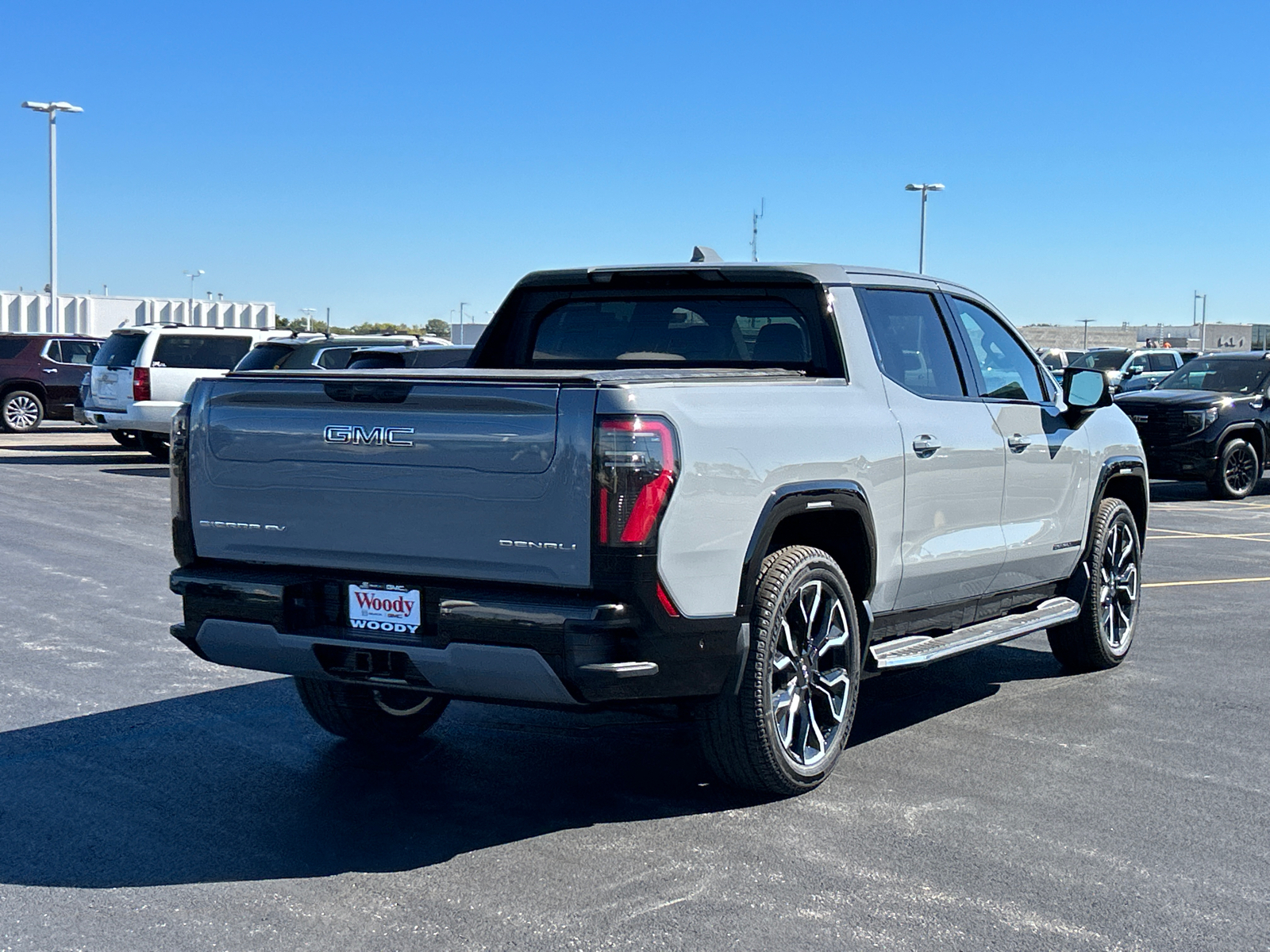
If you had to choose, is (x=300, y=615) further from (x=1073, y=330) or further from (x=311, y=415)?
(x=1073, y=330)

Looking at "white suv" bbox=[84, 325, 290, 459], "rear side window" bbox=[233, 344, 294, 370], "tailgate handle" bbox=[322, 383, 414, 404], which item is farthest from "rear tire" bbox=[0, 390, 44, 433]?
"tailgate handle" bbox=[322, 383, 414, 404]

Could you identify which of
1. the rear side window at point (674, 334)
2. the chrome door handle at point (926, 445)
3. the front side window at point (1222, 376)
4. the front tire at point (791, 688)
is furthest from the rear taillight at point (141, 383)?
the front tire at point (791, 688)

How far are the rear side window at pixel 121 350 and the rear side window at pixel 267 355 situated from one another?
3.17m

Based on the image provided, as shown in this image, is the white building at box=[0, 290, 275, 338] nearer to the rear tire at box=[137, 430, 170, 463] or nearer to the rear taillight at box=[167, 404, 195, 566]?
the rear tire at box=[137, 430, 170, 463]

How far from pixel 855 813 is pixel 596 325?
2.53 m

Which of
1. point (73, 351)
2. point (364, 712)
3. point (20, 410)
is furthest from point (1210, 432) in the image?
point (20, 410)

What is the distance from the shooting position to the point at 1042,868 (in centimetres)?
462

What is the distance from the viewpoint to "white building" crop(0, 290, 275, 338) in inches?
2608

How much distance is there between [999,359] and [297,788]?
3882mm

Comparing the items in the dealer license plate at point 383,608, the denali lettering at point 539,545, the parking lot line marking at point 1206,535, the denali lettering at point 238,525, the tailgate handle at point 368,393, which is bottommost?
the parking lot line marking at point 1206,535

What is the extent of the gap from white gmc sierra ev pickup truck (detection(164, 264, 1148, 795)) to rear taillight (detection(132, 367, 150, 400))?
50.6 ft

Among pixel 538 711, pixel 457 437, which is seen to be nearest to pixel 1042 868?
pixel 457 437

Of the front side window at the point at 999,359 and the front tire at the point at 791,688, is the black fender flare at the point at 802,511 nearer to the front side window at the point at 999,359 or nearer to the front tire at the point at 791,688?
the front tire at the point at 791,688

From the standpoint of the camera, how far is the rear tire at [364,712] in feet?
19.6
